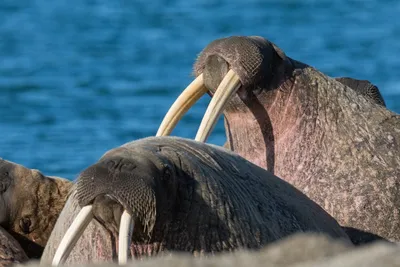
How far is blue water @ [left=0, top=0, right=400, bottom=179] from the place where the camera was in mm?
24703

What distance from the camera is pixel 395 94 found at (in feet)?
88.7

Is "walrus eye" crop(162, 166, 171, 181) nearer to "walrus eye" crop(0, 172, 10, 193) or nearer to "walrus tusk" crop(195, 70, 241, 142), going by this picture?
"walrus eye" crop(0, 172, 10, 193)

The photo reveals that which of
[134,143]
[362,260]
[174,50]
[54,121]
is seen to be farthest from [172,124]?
[174,50]

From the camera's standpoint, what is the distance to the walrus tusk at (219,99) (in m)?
9.63

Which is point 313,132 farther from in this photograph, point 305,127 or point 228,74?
point 228,74

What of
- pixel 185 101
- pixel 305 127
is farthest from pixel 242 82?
pixel 305 127

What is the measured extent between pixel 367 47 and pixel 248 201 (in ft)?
93.6

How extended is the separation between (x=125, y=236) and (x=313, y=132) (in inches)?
121

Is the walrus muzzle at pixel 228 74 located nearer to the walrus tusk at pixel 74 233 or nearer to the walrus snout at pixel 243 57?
the walrus snout at pixel 243 57

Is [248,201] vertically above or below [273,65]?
below

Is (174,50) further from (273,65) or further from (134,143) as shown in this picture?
(134,143)

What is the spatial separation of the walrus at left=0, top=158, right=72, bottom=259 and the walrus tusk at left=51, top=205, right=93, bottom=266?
177 centimetres

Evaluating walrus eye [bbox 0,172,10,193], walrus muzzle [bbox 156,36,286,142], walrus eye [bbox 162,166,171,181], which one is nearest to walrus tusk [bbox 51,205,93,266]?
walrus eye [bbox 162,166,171,181]

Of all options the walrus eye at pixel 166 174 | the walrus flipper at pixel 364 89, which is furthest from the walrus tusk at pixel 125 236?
the walrus flipper at pixel 364 89
